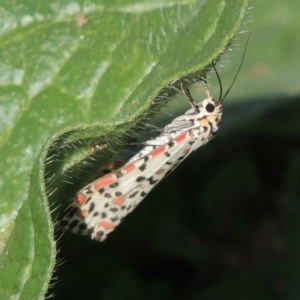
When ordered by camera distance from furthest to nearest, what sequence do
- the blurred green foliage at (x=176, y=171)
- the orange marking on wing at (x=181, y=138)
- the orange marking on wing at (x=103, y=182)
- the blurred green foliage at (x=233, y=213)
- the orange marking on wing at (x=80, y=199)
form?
the blurred green foliage at (x=233, y=213) < the orange marking on wing at (x=181, y=138) < the orange marking on wing at (x=103, y=182) < the orange marking on wing at (x=80, y=199) < the blurred green foliage at (x=176, y=171)

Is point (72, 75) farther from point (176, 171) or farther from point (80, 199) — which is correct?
point (176, 171)

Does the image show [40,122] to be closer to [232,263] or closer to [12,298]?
[12,298]

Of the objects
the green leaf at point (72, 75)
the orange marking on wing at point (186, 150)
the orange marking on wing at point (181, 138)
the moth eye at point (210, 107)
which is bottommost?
the orange marking on wing at point (186, 150)

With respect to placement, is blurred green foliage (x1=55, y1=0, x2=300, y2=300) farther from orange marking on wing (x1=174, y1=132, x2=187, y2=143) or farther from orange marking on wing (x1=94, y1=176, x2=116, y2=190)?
orange marking on wing (x1=94, y1=176, x2=116, y2=190)

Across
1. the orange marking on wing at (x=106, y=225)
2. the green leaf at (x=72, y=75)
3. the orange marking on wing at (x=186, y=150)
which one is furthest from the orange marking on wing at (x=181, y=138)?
the green leaf at (x=72, y=75)

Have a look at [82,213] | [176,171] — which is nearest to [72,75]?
[82,213]

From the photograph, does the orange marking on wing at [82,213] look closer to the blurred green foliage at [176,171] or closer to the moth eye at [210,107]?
the blurred green foliage at [176,171]
